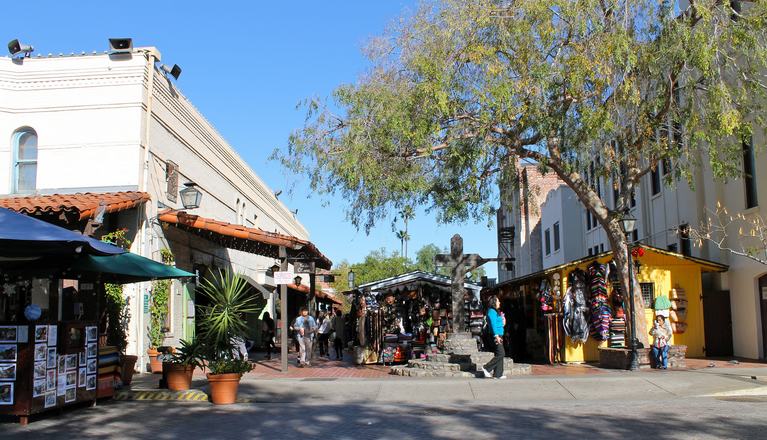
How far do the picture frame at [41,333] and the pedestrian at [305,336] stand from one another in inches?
368

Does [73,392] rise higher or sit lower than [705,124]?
lower

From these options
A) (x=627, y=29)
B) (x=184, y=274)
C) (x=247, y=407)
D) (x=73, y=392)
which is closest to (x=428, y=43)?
(x=627, y=29)

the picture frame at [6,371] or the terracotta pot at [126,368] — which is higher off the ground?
the picture frame at [6,371]

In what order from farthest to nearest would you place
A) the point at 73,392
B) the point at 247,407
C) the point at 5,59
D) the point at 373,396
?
1. the point at 5,59
2. the point at 373,396
3. the point at 247,407
4. the point at 73,392

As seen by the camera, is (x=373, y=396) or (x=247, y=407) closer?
(x=247, y=407)

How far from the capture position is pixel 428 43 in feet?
52.8

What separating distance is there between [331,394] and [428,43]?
810cm

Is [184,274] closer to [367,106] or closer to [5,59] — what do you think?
[367,106]

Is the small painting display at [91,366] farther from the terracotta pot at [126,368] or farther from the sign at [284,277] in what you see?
the sign at [284,277]

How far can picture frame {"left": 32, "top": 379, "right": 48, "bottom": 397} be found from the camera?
9.68 metres

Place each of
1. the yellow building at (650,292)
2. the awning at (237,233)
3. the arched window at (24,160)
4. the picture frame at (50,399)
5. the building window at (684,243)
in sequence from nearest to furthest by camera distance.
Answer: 1. the picture frame at (50,399)
2. the arched window at (24,160)
3. the awning at (237,233)
4. the yellow building at (650,292)
5. the building window at (684,243)


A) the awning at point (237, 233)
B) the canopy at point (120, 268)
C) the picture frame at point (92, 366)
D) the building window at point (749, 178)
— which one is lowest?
the picture frame at point (92, 366)

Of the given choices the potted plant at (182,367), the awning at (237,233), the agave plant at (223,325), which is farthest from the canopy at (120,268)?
the awning at (237,233)

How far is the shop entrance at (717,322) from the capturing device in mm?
20125
